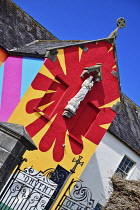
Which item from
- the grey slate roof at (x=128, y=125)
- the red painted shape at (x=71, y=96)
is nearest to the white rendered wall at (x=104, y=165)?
the grey slate roof at (x=128, y=125)

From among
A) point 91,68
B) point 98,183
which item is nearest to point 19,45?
point 91,68

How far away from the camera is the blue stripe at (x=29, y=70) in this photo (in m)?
15.1

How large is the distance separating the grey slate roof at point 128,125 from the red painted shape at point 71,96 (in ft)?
14.9

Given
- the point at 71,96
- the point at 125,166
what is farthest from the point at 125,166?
the point at 71,96

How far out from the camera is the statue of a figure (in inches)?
632

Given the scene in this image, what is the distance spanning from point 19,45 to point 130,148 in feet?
29.9

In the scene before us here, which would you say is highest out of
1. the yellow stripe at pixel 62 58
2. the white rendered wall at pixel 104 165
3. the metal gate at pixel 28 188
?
the yellow stripe at pixel 62 58

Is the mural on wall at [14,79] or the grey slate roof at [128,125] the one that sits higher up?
the grey slate roof at [128,125]

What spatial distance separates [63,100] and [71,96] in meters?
0.40

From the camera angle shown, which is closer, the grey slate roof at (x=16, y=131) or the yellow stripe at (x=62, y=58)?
the grey slate roof at (x=16, y=131)

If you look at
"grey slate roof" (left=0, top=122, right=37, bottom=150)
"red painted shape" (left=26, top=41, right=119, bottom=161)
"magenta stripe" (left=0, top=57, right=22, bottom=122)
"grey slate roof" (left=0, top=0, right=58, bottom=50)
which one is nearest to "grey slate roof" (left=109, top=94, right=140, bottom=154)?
"red painted shape" (left=26, top=41, right=119, bottom=161)

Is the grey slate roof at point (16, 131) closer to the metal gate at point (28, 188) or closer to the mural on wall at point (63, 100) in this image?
the metal gate at point (28, 188)

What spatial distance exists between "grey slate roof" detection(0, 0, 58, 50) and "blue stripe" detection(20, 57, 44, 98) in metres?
1.14

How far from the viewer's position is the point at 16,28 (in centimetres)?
1816
